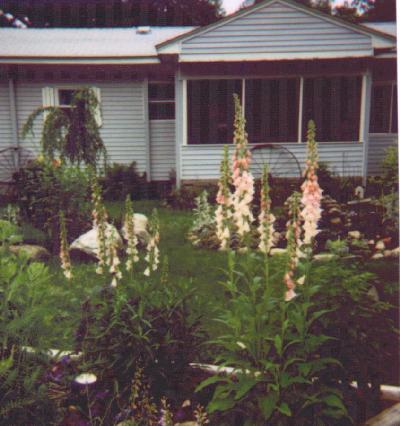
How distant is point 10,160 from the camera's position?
6172mm

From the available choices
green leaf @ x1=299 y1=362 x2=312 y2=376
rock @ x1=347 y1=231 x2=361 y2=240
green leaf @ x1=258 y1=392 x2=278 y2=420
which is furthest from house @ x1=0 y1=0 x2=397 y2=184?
green leaf @ x1=258 y1=392 x2=278 y2=420

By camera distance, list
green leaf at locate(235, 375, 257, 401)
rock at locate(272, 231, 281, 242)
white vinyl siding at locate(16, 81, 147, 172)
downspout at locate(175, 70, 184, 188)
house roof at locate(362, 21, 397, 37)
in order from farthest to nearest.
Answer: downspout at locate(175, 70, 184, 188) → white vinyl siding at locate(16, 81, 147, 172) → rock at locate(272, 231, 281, 242) → house roof at locate(362, 21, 397, 37) → green leaf at locate(235, 375, 257, 401)

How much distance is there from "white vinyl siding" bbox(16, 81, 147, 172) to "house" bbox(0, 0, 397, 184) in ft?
0.08

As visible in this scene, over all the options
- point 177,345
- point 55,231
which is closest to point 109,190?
point 55,231

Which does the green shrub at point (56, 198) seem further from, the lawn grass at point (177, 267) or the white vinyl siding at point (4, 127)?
the white vinyl siding at point (4, 127)

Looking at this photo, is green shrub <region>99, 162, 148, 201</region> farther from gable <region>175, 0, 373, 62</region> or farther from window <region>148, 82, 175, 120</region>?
window <region>148, 82, 175, 120</region>

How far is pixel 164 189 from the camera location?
6.67 metres

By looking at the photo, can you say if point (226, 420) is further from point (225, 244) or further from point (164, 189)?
point (164, 189)

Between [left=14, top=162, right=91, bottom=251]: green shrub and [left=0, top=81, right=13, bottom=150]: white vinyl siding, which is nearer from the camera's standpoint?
[left=14, top=162, right=91, bottom=251]: green shrub

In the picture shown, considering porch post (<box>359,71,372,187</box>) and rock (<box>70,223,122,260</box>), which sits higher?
porch post (<box>359,71,372,187</box>)

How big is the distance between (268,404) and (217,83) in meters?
6.09

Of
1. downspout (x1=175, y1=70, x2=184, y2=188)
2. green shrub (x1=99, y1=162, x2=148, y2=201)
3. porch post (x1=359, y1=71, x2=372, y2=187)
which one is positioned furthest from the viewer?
downspout (x1=175, y1=70, x2=184, y2=188)

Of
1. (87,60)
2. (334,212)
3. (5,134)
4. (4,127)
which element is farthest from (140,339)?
(87,60)

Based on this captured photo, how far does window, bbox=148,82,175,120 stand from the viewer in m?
8.65
